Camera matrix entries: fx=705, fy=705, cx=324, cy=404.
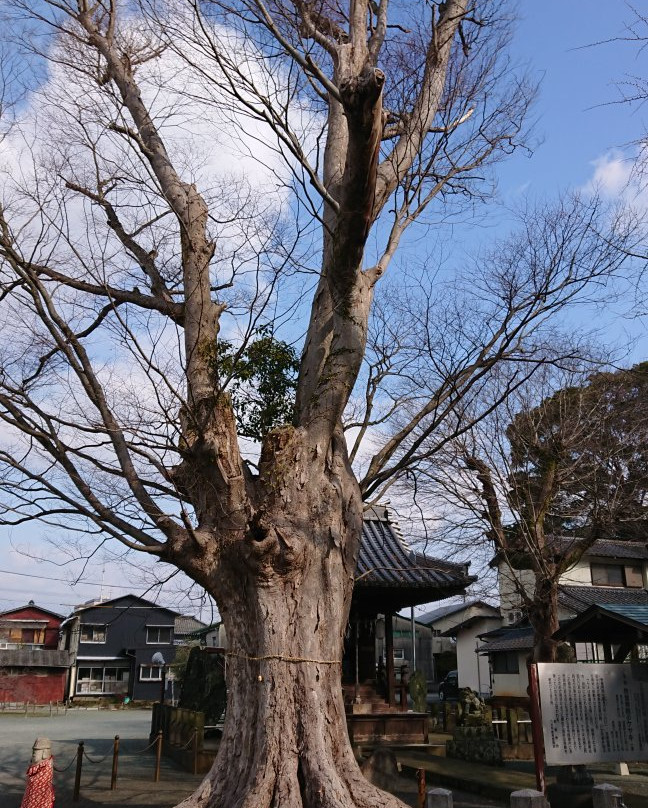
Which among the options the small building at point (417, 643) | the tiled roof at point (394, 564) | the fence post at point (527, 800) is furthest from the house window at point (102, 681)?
the fence post at point (527, 800)

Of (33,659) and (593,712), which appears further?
(33,659)

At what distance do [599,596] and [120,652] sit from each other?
29.0 metres

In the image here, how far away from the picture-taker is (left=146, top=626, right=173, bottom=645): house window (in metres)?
43.8

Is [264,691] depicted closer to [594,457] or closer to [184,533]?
[184,533]

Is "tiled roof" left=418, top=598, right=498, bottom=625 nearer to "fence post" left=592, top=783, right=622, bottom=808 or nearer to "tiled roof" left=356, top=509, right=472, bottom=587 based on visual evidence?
"tiled roof" left=356, top=509, right=472, bottom=587

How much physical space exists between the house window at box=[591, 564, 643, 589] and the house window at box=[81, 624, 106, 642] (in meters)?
28.9

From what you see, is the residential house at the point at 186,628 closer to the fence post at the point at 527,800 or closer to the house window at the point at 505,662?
the house window at the point at 505,662

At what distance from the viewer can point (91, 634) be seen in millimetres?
43375

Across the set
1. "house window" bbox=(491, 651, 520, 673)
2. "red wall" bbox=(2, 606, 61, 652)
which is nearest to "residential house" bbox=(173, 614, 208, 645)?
"red wall" bbox=(2, 606, 61, 652)

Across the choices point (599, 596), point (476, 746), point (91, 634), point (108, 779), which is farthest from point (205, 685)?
point (91, 634)

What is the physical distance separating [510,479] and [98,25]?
12.4 metres

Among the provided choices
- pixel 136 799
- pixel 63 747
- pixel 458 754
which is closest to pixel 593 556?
pixel 458 754

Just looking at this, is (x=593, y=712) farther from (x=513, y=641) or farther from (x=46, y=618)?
(x=46, y=618)

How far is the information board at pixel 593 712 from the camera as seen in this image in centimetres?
920
